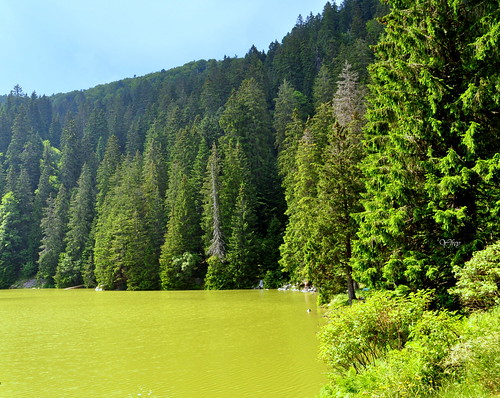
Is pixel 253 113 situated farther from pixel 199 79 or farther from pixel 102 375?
pixel 102 375

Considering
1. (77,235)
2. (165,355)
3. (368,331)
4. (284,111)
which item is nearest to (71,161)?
(77,235)

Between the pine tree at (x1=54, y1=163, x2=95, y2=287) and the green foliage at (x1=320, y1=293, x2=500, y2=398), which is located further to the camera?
the pine tree at (x1=54, y1=163, x2=95, y2=287)

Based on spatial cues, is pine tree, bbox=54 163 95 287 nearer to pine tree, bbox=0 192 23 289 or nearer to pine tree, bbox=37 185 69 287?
pine tree, bbox=37 185 69 287

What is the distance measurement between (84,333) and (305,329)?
1039 cm

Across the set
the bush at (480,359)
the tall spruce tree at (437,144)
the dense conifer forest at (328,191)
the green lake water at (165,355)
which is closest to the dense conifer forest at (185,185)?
the dense conifer forest at (328,191)

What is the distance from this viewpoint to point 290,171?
44.2 meters

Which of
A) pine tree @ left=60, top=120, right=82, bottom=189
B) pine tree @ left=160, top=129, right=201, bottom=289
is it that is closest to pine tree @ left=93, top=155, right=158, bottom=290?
pine tree @ left=160, top=129, right=201, bottom=289

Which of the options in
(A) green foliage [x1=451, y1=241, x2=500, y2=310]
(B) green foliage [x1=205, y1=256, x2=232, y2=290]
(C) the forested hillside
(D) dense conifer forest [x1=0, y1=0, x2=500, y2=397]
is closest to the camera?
(A) green foliage [x1=451, y1=241, x2=500, y2=310]

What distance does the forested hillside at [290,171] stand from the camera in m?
11.2

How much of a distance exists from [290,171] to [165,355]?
32.3 metres

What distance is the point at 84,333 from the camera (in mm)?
18844

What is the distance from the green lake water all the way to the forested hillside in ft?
12.2

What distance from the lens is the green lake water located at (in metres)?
10.5

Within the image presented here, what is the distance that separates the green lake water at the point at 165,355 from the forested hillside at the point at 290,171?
12.2 feet
